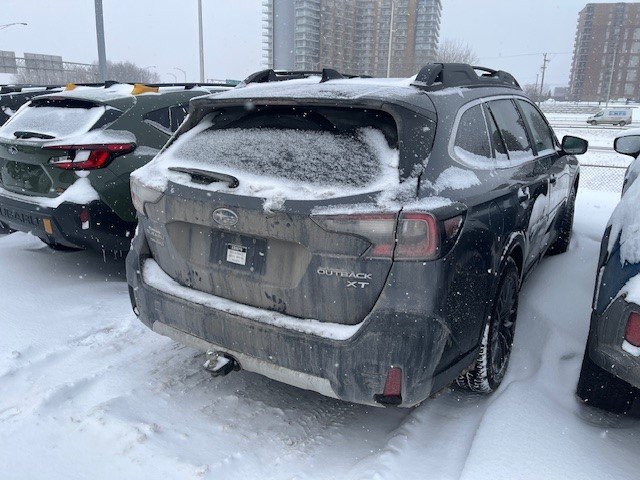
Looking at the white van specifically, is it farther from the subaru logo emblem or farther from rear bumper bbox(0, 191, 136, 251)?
the subaru logo emblem

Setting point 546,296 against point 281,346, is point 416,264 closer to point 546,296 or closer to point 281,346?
point 281,346

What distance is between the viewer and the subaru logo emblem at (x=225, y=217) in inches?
90.9

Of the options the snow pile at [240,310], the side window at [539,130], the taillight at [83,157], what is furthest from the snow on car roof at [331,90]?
the taillight at [83,157]

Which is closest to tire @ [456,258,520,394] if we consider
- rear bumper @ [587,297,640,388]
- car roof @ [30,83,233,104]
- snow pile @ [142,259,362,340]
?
rear bumper @ [587,297,640,388]

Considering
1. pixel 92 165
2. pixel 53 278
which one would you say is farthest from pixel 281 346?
pixel 53 278

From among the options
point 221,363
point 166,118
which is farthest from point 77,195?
point 221,363

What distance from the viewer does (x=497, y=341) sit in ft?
9.53

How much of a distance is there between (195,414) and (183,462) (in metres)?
0.41

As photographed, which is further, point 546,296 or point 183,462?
point 546,296

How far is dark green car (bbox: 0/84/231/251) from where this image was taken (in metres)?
4.23

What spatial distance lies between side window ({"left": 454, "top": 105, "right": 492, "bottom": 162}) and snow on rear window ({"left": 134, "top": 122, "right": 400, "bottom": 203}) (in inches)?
19.4

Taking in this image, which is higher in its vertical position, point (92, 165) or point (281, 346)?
point (92, 165)

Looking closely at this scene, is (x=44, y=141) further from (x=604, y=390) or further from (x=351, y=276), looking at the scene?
(x=604, y=390)

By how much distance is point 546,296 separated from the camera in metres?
4.01
